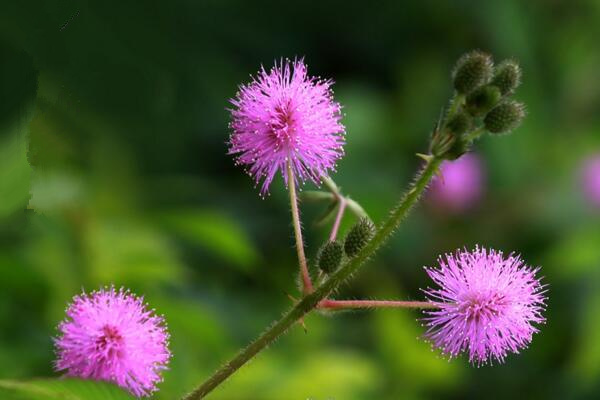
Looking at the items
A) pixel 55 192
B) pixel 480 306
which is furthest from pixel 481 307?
pixel 55 192

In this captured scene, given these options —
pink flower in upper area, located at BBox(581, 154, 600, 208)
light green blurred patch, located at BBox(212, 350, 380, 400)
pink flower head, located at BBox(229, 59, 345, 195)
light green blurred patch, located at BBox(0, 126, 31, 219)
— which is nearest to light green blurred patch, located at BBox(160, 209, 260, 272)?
light green blurred patch, located at BBox(212, 350, 380, 400)

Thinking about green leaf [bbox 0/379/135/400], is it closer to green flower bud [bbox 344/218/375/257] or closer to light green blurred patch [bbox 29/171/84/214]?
green flower bud [bbox 344/218/375/257]

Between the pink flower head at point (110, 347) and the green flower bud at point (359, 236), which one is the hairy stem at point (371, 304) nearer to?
the green flower bud at point (359, 236)

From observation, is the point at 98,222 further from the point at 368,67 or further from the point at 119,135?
the point at 368,67

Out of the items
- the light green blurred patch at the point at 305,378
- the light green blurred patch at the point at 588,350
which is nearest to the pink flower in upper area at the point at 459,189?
the light green blurred patch at the point at 588,350

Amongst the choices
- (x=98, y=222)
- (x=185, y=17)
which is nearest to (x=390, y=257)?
(x=98, y=222)

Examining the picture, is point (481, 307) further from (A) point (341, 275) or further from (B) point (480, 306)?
(A) point (341, 275)
